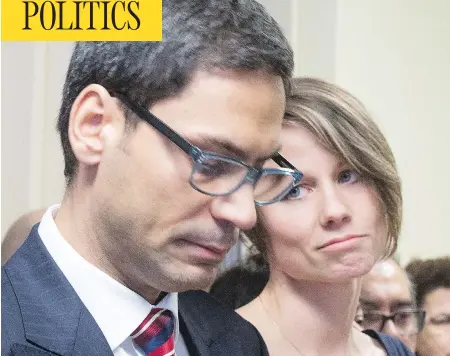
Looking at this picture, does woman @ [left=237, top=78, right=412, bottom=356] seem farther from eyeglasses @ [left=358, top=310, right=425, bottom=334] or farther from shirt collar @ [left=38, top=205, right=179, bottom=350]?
shirt collar @ [left=38, top=205, right=179, bottom=350]

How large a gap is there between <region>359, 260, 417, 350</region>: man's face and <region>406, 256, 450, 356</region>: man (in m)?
0.02

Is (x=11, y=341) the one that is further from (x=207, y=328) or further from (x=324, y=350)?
(x=324, y=350)

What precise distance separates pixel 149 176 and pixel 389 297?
1.43 ft

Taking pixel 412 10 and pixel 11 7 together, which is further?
pixel 412 10

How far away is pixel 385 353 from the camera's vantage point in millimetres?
956

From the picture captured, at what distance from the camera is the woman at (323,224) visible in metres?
0.85

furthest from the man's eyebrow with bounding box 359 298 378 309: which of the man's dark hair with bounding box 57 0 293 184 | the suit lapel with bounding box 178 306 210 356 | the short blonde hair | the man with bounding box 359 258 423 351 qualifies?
the man's dark hair with bounding box 57 0 293 184

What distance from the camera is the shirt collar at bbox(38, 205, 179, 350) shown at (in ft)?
2.30

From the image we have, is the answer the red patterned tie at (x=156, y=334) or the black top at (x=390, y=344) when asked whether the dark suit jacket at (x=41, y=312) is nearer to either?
the red patterned tie at (x=156, y=334)

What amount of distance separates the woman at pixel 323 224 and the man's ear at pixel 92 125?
0.22 m

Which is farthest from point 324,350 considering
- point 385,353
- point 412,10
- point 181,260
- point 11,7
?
point 412,10

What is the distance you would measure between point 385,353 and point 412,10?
0.55 metres

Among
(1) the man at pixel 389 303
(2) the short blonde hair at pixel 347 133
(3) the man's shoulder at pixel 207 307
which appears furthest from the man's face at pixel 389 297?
(3) the man's shoulder at pixel 207 307

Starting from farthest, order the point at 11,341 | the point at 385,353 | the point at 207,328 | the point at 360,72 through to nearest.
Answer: the point at 360,72 → the point at 385,353 → the point at 207,328 → the point at 11,341
